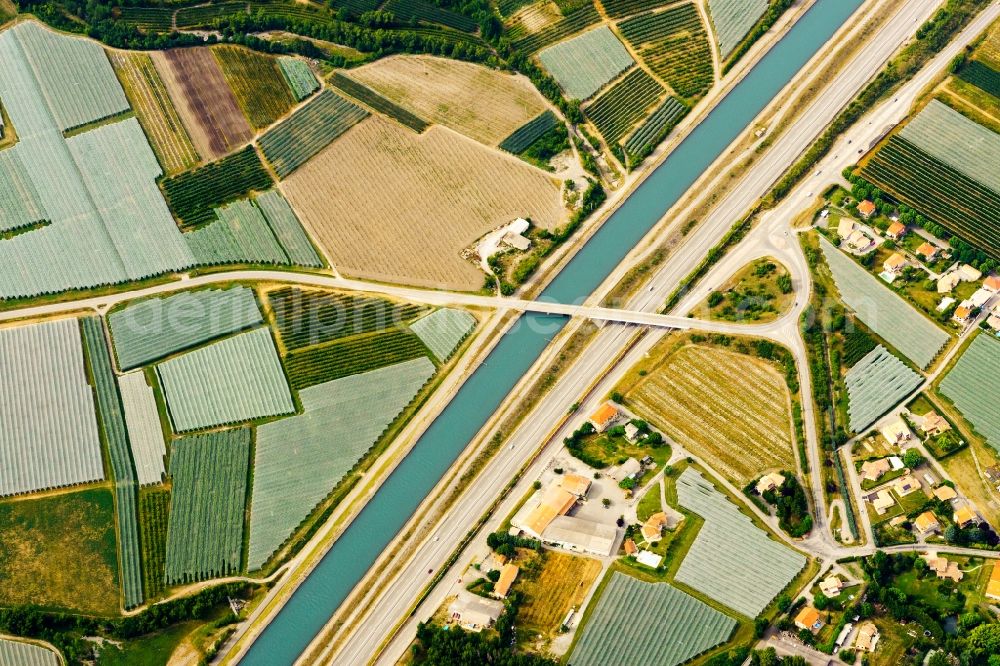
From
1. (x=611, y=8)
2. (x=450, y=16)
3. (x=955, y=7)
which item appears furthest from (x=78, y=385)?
(x=955, y=7)

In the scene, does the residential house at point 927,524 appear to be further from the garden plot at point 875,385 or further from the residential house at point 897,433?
the garden plot at point 875,385

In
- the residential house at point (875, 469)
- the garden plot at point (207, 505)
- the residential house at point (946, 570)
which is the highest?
the residential house at point (875, 469)

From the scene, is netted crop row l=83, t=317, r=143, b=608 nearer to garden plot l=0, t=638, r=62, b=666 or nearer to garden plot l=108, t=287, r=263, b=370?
garden plot l=108, t=287, r=263, b=370

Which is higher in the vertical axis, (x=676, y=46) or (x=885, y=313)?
(x=676, y=46)

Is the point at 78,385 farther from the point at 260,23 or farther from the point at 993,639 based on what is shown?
the point at 993,639

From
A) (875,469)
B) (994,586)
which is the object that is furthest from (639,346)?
(994,586)

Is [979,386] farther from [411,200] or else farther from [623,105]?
[411,200]

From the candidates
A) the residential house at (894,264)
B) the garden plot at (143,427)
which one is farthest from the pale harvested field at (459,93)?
the garden plot at (143,427)
